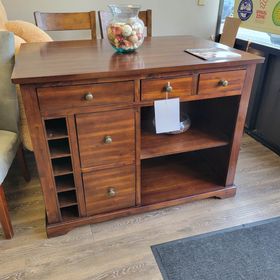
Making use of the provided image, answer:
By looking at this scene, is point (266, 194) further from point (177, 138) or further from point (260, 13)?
point (260, 13)

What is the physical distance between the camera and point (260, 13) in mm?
2088

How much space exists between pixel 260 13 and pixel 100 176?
177cm

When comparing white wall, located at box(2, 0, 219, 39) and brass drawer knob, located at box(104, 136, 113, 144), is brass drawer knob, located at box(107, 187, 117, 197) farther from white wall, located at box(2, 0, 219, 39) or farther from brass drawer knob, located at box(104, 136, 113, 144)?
white wall, located at box(2, 0, 219, 39)

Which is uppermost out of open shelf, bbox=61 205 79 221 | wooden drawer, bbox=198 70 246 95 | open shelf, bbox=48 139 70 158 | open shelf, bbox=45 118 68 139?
wooden drawer, bbox=198 70 246 95

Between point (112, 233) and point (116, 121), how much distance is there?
0.61 m

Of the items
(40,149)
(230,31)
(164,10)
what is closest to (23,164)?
(40,149)

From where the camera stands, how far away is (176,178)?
170cm

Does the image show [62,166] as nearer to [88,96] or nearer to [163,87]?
[88,96]

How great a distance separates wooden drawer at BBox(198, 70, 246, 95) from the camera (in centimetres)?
127

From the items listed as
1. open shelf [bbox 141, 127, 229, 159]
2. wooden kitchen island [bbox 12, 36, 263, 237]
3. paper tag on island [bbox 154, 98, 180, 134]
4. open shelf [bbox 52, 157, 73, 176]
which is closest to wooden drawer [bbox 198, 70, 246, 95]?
wooden kitchen island [bbox 12, 36, 263, 237]

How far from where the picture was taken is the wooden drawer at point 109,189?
4.39ft

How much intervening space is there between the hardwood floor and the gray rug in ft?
0.16

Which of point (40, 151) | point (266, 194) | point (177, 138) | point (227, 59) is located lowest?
point (266, 194)

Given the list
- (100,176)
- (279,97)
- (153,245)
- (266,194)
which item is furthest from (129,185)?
(279,97)
